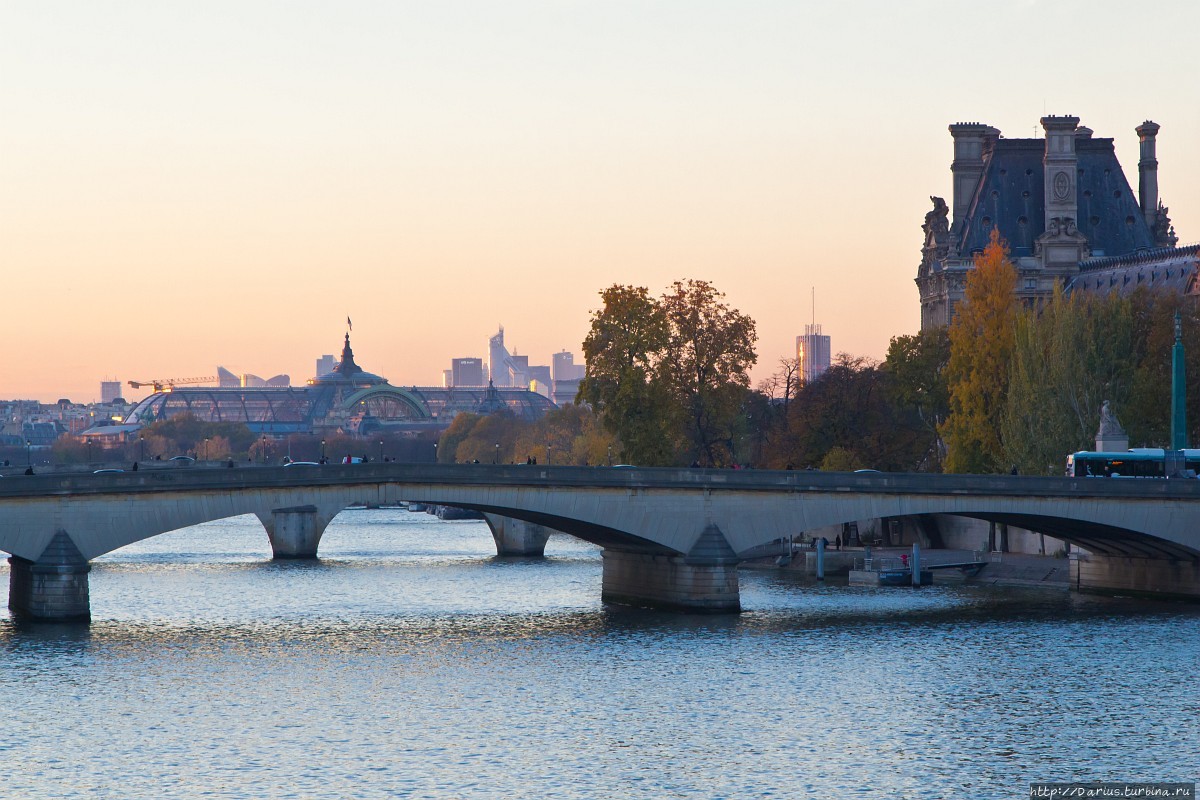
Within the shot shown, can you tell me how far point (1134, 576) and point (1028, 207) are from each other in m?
63.2

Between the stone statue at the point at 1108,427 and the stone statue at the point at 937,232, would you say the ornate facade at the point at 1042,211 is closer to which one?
the stone statue at the point at 937,232

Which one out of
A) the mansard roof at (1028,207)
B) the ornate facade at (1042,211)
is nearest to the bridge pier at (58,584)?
the ornate facade at (1042,211)

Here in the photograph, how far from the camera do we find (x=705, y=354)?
4156 inches

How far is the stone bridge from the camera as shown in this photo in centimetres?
7262

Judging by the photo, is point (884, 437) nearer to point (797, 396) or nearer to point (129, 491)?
point (797, 396)

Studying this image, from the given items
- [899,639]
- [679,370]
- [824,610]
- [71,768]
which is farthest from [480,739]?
[679,370]

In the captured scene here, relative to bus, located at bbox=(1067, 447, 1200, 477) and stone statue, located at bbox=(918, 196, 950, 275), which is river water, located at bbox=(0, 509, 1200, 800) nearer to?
bus, located at bbox=(1067, 447, 1200, 477)

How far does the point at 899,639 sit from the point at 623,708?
57.1ft

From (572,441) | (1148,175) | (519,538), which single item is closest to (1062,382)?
(519,538)

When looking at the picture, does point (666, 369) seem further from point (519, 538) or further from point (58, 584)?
point (58, 584)

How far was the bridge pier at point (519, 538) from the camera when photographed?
410ft

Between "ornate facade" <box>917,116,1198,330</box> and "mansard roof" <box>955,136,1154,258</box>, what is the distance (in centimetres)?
7

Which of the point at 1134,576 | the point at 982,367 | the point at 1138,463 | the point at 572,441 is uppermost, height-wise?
the point at 982,367

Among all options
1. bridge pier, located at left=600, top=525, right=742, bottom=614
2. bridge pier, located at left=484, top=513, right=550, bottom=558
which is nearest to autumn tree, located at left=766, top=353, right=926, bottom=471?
bridge pier, located at left=484, top=513, right=550, bottom=558
